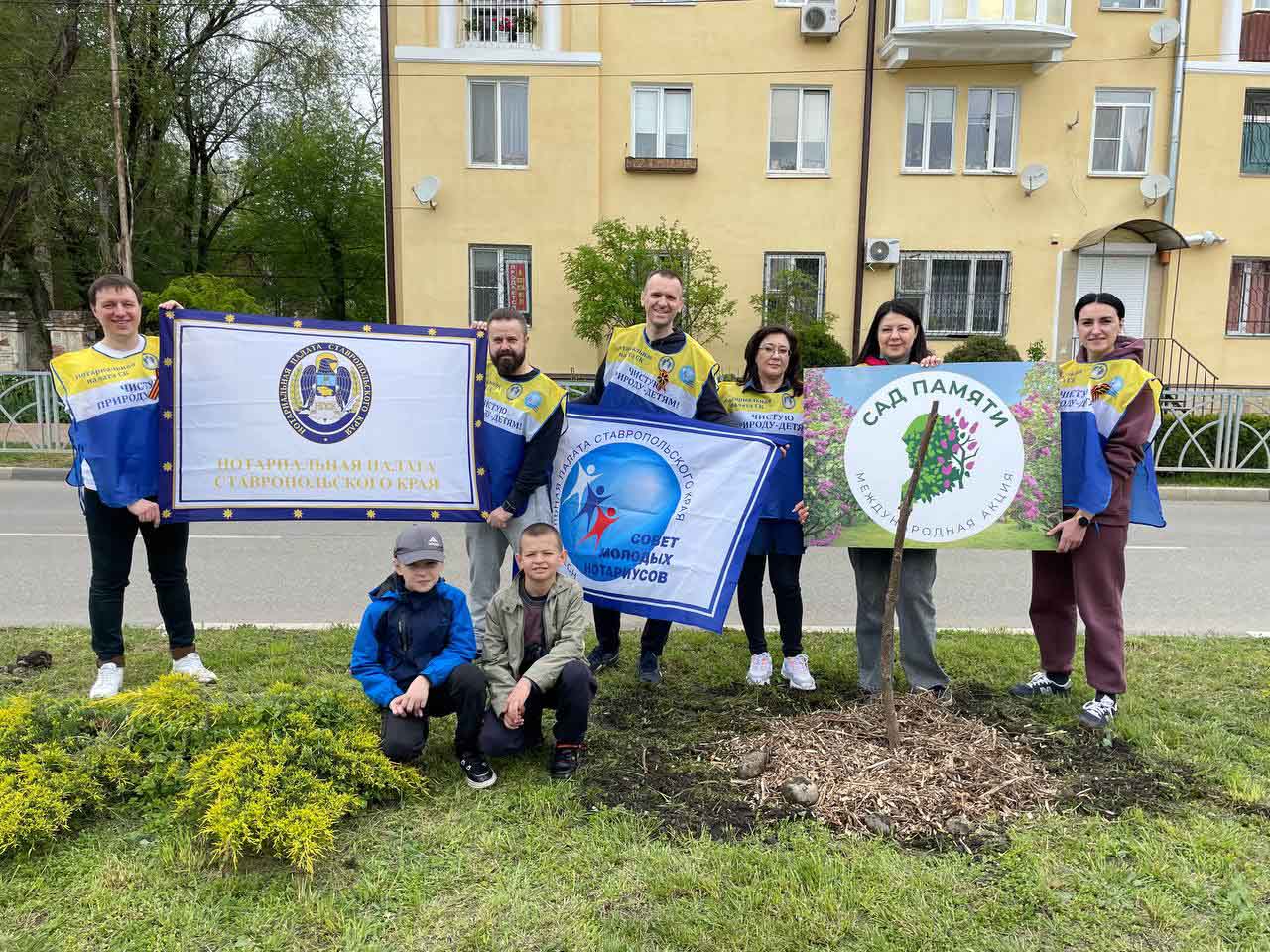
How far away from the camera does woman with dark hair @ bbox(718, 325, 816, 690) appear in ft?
15.4

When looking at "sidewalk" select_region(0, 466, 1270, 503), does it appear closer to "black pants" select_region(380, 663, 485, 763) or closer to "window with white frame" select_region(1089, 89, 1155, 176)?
"window with white frame" select_region(1089, 89, 1155, 176)

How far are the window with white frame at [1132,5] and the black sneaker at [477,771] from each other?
2209cm

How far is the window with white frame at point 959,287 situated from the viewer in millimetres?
19531

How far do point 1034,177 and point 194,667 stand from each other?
19.5 m

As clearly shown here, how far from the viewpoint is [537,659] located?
3848 mm

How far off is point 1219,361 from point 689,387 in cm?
1982

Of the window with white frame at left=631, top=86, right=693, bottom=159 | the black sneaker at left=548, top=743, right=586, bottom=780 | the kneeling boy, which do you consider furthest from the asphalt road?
the window with white frame at left=631, top=86, right=693, bottom=159

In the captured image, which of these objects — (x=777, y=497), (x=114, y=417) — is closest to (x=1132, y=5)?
(x=777, y=497)

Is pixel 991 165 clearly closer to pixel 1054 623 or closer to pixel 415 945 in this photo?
pixel 1054 623

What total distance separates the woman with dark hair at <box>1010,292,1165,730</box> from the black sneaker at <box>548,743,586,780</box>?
8.34 feet

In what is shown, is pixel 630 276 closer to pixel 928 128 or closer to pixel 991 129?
pixel 928 128

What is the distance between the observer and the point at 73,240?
27781 mm

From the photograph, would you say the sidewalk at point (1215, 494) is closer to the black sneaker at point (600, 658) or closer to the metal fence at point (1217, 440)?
the metal fence at point (1217, 440)

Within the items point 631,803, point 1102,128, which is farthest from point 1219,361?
point 631,803
